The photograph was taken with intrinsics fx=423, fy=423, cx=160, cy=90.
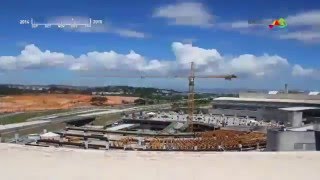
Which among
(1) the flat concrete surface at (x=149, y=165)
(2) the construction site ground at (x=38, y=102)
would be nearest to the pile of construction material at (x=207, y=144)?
(1) the flat concrete surface at (x=149, y=165)

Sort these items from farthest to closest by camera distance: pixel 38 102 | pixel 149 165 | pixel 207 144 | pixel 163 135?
pixel 38 102 → pixel 163 135 → pixel 207 144 → pixel 149 165

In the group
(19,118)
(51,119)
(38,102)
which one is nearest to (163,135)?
(38,102)

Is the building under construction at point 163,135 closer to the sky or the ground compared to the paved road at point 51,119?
closer to the ground

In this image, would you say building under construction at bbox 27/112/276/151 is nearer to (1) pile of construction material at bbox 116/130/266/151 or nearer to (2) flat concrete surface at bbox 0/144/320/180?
(1) pile of construction material at bbox 116/130/266/151

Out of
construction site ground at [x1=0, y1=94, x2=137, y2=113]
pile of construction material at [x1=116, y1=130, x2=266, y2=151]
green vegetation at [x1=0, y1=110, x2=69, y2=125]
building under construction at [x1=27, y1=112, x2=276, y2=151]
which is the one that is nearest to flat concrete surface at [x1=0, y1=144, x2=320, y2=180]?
building under construction at [x1=27, y1=112, x2=276, y2=151]

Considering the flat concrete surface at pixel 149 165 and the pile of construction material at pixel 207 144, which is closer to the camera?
the flat concrete surface at pixel 149 165

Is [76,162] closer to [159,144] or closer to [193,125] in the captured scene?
[159,144]

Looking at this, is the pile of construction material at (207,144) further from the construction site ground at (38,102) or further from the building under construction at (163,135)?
the construction site ground at (38,102)

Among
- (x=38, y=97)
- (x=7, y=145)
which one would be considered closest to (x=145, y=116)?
(x=38, y=97)

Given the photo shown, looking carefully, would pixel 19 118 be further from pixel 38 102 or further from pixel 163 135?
pixel 163 135
